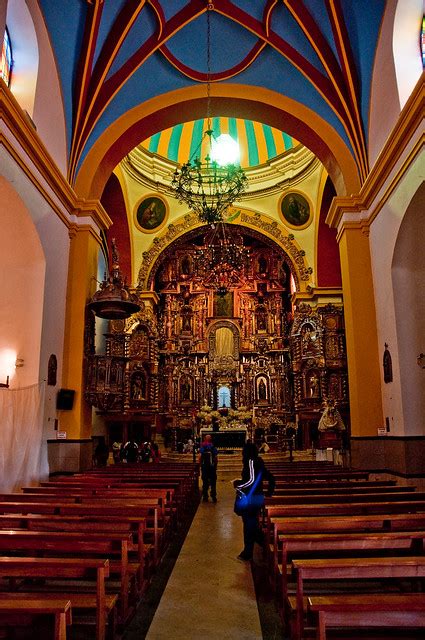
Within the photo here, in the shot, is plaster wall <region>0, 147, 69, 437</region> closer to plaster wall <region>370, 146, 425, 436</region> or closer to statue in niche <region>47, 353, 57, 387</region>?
statue in niche <region>47, 353, 57, 387</region>

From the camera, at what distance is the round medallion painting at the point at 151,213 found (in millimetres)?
18764

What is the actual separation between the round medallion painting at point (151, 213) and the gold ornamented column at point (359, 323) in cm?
980

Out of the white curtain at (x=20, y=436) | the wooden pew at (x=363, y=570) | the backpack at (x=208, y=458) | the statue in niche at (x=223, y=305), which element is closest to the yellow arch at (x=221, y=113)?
the white curtain at (x=20, y=436)

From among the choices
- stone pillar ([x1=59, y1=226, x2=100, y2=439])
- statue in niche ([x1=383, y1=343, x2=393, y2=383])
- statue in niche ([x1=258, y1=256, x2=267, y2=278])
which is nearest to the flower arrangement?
statue in niche ([x1=258, y1=256, x2=267, y2=278])

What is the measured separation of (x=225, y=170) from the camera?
1080 cm

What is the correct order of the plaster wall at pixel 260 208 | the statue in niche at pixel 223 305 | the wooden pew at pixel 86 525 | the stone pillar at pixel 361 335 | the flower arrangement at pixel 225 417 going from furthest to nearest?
the statue in niche at pixel 223 305 → the flower arrangement at pixel 225 417 → the plaster wall at pixel 260 208 → the stone pillar at pixel 361 335 → the wooden pew at pixel 86 525

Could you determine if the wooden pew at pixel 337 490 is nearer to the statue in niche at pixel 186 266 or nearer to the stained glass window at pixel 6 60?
the stained glass window at pixel 6 60

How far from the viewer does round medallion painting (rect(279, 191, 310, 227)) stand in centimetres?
1852

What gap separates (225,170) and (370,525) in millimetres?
8380

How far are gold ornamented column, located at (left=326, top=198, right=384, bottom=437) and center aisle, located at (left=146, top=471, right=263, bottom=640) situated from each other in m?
3.77

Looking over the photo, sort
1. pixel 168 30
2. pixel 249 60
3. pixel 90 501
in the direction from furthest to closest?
1. pixel 249 60
2. pixel 168 30
3. pixel 90 501

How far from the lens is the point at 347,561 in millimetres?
2908

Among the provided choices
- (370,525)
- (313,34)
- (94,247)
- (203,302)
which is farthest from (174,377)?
(370,525)

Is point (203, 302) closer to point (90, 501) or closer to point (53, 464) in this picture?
point (53, 464)
